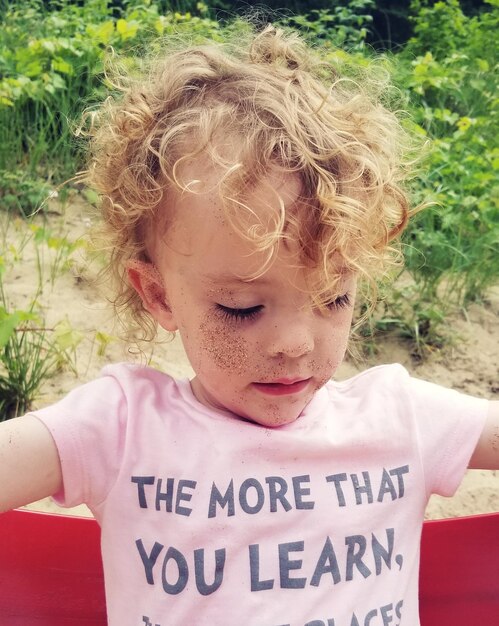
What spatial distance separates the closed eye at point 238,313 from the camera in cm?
100

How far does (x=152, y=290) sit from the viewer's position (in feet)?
3.74

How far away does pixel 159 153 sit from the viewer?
1.05m

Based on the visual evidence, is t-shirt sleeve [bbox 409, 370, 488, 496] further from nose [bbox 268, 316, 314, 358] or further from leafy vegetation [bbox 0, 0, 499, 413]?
leafy vegetation [bbox 0, 0, 499, 413]

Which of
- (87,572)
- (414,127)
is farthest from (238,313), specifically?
(414,127)

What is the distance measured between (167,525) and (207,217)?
0.39 m

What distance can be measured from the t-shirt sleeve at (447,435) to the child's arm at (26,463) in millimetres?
474

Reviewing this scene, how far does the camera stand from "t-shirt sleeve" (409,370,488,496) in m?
1.13

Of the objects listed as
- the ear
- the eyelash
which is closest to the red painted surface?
the ear

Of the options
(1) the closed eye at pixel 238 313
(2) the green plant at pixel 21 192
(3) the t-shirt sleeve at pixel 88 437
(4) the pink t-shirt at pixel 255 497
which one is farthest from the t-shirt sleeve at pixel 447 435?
(2) the green plant at pixel 21 192

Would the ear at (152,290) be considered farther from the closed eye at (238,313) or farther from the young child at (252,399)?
the closed eye at (238,313)

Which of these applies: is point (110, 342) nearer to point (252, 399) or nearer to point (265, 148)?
point (252, 399)

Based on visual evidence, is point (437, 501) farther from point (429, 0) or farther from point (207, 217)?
point (429, 0)

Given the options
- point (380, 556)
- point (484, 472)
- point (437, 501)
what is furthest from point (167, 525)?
point (484, 472)

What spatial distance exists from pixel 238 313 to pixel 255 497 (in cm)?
25
